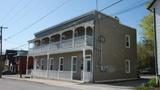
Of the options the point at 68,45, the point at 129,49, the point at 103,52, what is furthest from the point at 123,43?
the point at 68,45

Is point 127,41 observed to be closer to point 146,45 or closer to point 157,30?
point 157,30

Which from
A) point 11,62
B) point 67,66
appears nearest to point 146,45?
point 67,66

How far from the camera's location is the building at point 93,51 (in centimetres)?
2950

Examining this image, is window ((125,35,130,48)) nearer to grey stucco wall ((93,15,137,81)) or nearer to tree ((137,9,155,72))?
grey stucco wall ((93,15,137,81))

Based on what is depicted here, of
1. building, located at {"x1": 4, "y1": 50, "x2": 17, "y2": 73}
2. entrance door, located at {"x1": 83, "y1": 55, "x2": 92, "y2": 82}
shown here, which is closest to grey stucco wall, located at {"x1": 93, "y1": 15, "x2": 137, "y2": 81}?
entrance door, located at {"x1": 83, "y1": 55, "x2": 92, "y2": 82}

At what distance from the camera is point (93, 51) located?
2920cm

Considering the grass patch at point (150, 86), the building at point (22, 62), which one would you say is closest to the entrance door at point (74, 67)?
the grass patch at point (150, 86)

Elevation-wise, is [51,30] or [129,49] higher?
[51,30]

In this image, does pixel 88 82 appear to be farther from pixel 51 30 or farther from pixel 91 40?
pixel 51 30

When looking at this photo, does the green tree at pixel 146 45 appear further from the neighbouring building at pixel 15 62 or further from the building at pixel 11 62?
the building at pixel 11 62

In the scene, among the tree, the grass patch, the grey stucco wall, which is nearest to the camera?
the grass patch

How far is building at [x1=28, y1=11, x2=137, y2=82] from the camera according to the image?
2950 centimetres

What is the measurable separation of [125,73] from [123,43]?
3690mm

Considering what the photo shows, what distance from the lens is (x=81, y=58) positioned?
3180 cm
